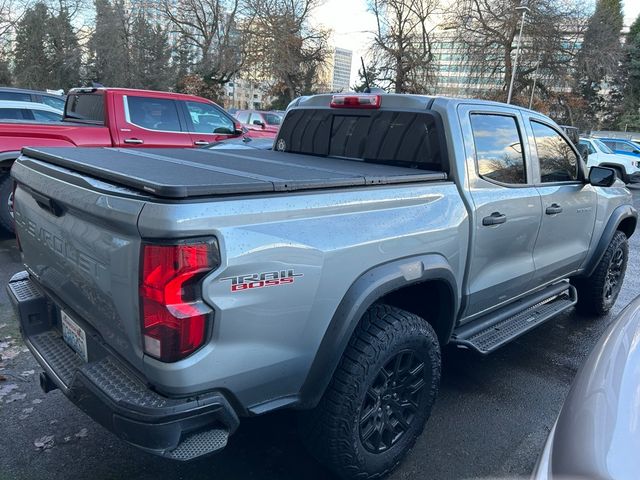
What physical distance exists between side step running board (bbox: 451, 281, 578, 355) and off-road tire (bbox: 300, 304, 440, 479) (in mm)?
503

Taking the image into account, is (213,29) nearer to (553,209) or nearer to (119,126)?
(119,126)

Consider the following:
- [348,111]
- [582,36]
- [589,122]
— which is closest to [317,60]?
[582,36]

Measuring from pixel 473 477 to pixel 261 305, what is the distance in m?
1.64

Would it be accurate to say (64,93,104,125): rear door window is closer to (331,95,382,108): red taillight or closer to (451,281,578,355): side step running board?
(331,95,382,108): red taillight

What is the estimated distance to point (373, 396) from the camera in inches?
99.6

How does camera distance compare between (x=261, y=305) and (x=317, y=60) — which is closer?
(x=261, y=305)

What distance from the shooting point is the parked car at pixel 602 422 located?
4.45 ft

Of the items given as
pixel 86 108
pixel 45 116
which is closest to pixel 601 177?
pixel 86 108

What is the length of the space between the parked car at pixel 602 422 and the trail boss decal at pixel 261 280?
3.49 feet

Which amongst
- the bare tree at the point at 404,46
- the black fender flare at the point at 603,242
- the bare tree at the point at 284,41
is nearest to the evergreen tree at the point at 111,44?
the bare tree at the point at 284,41

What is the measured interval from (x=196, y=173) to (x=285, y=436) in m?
1.66

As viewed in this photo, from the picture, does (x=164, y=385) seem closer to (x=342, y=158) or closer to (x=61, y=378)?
(x=61, y=378)

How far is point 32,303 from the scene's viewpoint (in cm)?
267

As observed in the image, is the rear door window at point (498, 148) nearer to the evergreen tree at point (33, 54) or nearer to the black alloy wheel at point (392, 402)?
the black alloy wheel at point (392, 402)
